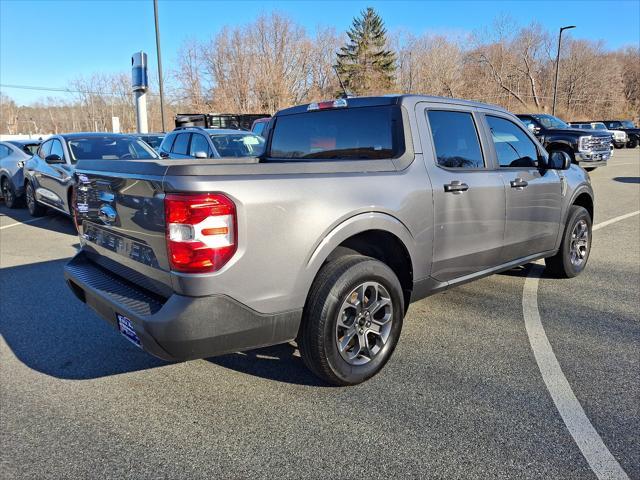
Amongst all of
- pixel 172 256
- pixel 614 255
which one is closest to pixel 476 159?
pixel 172 256

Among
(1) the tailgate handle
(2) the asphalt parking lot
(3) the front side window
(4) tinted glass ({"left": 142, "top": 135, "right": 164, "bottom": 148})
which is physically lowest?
(2) the asphalt parking lot

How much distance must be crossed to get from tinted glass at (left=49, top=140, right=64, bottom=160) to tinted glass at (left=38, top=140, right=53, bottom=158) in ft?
0.68

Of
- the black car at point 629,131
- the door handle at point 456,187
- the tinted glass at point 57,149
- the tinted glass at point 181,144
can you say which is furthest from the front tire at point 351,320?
the black car at point 629,131

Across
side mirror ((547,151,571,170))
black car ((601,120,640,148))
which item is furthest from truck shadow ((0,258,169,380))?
black car ((601,120,640,148))

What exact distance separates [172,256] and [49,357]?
190 cm

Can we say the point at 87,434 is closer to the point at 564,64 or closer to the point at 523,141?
the point at 523,141

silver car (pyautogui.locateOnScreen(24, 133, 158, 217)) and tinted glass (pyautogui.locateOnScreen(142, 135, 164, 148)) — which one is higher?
tinted glass (pyautogui.locateOnScreen(142, 135, 164, 148))

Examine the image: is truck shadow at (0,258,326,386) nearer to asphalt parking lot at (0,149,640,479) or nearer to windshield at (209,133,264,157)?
asphalt parking lot at (0,149,640,479)

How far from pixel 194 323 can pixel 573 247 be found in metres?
4.61

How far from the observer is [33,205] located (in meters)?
10.0

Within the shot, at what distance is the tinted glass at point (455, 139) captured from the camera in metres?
3.66

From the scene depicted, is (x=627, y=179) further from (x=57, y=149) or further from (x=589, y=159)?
(x=57, y=149)

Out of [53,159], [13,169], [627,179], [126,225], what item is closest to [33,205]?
[13,169]

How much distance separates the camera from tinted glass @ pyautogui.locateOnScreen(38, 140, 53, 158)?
30.5 feet
